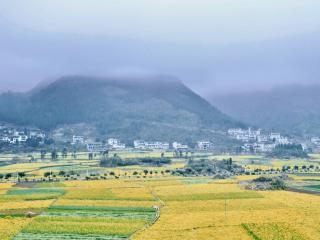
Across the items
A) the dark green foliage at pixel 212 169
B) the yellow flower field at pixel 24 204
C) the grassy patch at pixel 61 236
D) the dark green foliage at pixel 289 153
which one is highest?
the dark green foliage at pixel 289 153

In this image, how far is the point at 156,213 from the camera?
47.9m

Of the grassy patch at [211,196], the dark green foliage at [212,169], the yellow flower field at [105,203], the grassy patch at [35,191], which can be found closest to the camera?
the yellow flower field at [105,203]

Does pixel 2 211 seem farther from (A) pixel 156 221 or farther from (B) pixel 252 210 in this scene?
(B) pixel 252 210

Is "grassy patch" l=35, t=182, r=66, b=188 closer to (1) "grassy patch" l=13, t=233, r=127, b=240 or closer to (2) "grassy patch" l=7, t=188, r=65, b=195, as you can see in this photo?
(2) "grassy patch" l=7, t=188, r=65, b=195

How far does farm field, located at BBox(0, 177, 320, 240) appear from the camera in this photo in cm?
3856

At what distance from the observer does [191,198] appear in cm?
5916

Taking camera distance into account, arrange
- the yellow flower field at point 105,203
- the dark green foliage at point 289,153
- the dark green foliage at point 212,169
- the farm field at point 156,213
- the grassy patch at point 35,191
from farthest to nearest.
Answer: the dark green foliage at point 289,153 → the dark green foliage at point 212,169 → the grassy patch at point 35,191 → the yellow flower field at point 105,203 → the farm field at point 156,213

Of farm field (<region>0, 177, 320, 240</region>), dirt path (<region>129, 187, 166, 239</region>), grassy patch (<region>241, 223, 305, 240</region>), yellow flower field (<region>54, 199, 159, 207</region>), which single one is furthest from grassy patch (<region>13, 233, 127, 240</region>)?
yellow flower field (<region>54, 199, 159, 207</region>)

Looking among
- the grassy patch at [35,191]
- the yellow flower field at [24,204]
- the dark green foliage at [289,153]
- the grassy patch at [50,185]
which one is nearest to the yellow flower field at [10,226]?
the yellow flower field at [24,204]

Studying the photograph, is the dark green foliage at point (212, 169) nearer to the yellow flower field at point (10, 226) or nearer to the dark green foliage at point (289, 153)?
the yellow flower field at point (10, 226)

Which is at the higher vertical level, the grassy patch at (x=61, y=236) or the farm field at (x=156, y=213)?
the farm field at (x=156, y=213)

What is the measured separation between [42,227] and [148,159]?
93.1m

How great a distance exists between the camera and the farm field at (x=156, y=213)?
3856 cm

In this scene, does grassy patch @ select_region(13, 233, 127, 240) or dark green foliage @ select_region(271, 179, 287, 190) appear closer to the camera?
grassy patch @ select_region(13, 233, 127, 240)
